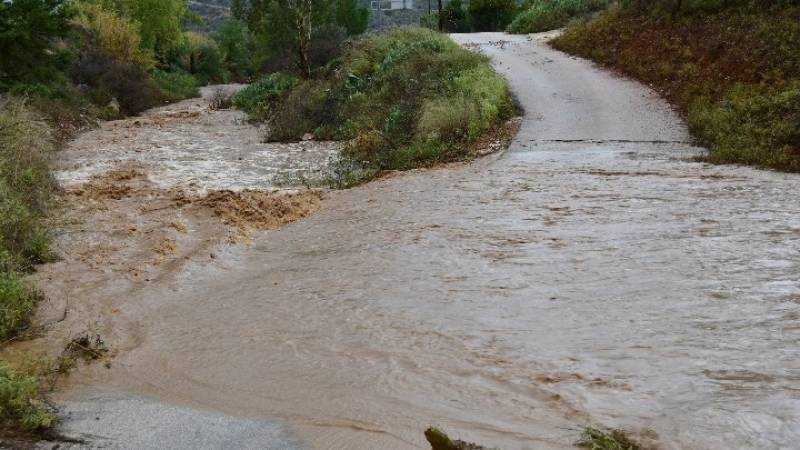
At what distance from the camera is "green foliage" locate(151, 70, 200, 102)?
30631 millimetres

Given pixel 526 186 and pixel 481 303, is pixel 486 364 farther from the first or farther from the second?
pixel 526 186

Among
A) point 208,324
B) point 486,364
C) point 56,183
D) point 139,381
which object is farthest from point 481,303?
point 56,183

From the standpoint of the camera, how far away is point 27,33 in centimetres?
1995

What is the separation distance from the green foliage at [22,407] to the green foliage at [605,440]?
3323mm

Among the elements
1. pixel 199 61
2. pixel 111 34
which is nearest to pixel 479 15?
pixel 111 34

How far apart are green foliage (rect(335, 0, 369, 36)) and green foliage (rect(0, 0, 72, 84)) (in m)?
20.3

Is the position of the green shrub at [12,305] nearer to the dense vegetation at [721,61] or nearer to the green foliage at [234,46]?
the dense vegetation at [721,61]

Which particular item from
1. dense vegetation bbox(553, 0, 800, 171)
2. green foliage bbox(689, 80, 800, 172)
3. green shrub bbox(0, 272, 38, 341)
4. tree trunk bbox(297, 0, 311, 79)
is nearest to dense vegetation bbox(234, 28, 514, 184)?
tree trunk bbox(297, 0, 311, 79)

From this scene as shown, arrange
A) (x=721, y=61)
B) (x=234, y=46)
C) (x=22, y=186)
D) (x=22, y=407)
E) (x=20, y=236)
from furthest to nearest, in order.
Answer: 1. (x=234, y=46)
2. (x=721, y=61)
3. (x=22, y=186)
4. (x=20, y=236)
5. (x=22, y=407)

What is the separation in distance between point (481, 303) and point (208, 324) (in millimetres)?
2564

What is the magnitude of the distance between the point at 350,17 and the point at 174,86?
39.4 ft

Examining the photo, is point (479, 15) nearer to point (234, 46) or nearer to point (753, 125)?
point (234, 46)

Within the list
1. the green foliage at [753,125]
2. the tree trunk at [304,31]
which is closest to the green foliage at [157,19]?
the tree trunk at [304,31]

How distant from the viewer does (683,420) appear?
165 inches
